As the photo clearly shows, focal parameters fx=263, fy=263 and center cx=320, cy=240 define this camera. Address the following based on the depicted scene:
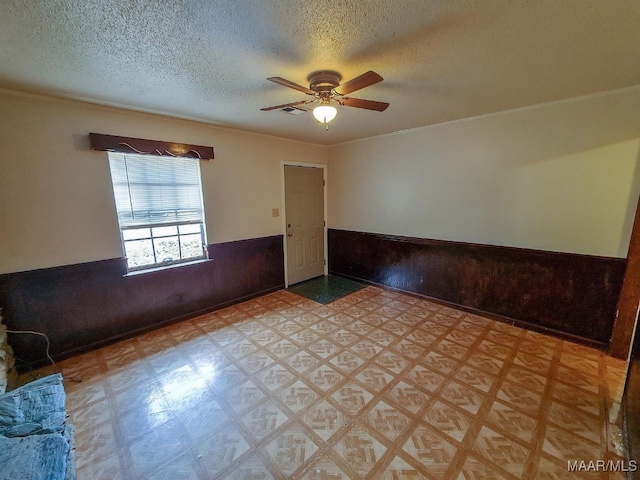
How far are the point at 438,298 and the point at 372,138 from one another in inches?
101

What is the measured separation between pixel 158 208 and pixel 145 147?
65 cm

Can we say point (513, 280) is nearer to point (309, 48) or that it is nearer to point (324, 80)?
point (324, 80)

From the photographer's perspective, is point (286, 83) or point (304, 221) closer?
point (286, 83)

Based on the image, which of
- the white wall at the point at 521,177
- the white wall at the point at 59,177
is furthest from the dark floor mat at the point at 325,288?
the white wall at the point at 59,177

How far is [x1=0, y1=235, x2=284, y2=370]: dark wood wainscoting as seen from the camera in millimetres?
2337

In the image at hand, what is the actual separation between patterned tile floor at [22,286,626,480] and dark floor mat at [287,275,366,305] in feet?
2.95

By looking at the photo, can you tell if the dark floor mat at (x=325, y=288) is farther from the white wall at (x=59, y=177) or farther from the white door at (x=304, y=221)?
the white wall at (x=59, y=177)

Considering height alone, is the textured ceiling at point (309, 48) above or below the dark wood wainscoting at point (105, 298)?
above

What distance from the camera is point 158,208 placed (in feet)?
9.75

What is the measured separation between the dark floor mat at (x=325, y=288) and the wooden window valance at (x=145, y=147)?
2.36m

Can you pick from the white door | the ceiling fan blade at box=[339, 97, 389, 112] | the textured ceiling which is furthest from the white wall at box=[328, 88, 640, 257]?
the ceiling fan blade at box=[339, 97, 389, 112]

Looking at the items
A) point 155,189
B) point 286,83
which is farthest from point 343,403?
point 155,189

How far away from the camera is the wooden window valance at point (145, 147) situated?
2.49 meters

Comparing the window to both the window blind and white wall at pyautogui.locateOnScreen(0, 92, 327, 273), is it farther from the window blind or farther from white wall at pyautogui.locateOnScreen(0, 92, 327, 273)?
white wall at pyautogui.locateOnScreen(0, 92, 327, 273)
